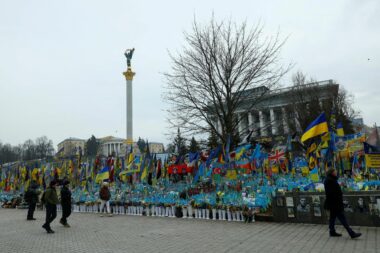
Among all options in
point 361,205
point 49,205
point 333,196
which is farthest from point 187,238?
Result: point 361,205

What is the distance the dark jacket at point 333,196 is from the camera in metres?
7.16

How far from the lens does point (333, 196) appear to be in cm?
726

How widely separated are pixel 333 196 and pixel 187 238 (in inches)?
150

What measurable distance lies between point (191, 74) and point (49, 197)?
985cm

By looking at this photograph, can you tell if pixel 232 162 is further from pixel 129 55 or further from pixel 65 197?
pixel 129 55

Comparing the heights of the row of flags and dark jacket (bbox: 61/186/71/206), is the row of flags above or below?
above

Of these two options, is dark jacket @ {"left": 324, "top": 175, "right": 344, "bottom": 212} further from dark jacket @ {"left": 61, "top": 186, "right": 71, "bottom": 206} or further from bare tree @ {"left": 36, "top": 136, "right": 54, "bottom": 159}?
bare tree @ {"left": 36, "top": 136, "right": 54, "bottom": 159}

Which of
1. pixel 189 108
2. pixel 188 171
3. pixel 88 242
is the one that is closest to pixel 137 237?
pixel 88 242

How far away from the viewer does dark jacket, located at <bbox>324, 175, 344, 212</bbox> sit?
7.16 m

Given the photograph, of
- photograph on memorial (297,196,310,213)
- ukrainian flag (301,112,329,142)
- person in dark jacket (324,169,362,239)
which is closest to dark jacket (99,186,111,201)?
photograph on memorial (297,196,310,213)

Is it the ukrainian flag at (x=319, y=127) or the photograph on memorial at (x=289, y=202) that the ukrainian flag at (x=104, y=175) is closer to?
the photograph on memorial at (x=289, y=202)

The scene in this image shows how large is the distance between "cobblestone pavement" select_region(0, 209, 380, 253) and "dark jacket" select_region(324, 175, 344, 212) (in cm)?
71

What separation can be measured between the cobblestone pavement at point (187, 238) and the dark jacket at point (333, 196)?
28.0 inches

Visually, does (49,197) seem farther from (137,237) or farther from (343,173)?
(343,173)
